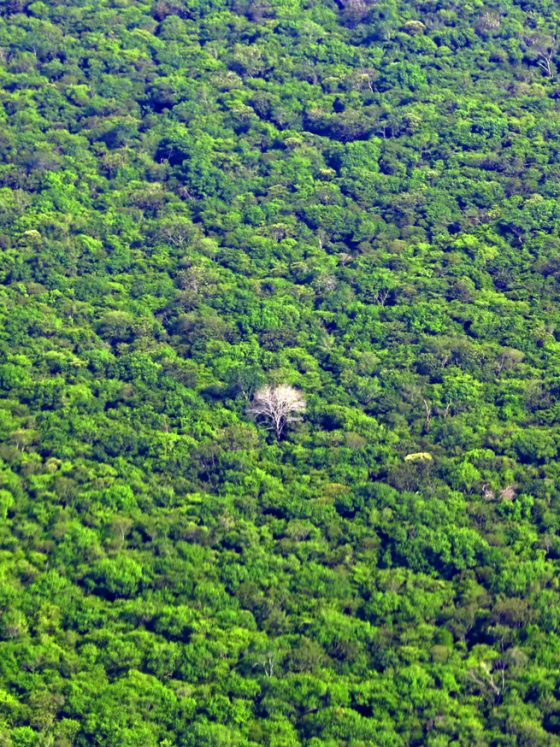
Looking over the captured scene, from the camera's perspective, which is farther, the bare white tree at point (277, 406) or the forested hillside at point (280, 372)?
the bare white tree at point (277, 406)

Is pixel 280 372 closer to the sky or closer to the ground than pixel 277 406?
closer to the ground

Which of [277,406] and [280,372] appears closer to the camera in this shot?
[277,406]

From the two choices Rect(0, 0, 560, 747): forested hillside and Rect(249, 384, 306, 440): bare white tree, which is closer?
Rect(0, 0, 560, 747): forested hillside
